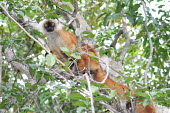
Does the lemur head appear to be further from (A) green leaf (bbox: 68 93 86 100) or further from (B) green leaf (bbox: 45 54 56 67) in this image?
(A) green leaf (bbox: 68 93 86 100)

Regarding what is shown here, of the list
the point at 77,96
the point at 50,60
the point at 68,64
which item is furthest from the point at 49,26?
the point at 77,96

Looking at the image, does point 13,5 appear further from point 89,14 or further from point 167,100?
point 89,14

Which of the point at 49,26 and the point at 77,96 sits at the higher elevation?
the point at 49,26

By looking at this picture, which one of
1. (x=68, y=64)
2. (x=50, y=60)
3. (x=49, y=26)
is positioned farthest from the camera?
(x=49, y=26)

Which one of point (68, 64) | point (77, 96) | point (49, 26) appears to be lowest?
point (77, 96)

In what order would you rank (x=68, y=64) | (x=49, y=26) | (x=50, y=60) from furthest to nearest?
(x=49, y=26), (x=68, y=64), (x=50, y=60)

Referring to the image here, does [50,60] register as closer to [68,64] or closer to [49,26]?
[68,64]

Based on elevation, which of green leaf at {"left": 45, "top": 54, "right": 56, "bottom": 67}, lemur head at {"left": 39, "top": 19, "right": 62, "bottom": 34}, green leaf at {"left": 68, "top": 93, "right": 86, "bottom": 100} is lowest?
green leaf at {"left": 68, "top": 93, "right": 86, "bottom": 100}

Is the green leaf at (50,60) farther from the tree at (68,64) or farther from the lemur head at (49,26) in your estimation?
the lemur head at (49,26)

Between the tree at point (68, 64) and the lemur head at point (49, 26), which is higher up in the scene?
the lemur head at point (49, 26)

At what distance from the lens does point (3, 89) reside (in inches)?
158

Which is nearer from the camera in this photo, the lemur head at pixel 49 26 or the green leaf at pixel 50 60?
the green leaf at pixel 50 60

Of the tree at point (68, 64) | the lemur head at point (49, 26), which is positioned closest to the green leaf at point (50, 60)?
the tree at point (68, 64)

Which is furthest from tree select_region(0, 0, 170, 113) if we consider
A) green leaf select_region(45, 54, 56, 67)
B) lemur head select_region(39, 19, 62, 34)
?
lemur head select_region(39, 19, 62, 34)
